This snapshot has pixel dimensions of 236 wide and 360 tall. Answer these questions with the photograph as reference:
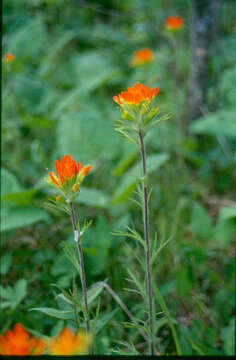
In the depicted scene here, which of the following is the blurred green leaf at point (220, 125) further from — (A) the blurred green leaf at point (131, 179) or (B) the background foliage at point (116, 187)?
(A) the blurred green leaf at point (131, 179)

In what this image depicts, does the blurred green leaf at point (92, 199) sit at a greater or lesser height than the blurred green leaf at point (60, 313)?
greater

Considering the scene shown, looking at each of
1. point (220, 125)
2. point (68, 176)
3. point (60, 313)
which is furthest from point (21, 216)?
point (220, 125)

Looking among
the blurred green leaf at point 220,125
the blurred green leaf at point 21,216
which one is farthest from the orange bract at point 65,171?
the blurred green leaf at point 220,125

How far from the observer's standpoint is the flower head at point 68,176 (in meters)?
0.64

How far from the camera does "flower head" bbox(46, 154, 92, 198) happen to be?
64 cm

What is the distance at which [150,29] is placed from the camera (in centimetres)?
301

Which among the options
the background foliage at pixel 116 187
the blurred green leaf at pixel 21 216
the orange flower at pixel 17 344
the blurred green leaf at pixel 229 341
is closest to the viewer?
the orange flower at pixel 17 344

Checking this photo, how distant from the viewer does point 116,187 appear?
1758 mm

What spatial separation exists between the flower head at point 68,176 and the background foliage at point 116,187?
6.9 inches

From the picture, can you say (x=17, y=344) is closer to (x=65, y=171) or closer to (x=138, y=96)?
(x=65, y=171)

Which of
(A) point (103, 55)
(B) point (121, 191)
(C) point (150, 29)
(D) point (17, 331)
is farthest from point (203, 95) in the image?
(D) point (17, 331)

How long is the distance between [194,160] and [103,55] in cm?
135

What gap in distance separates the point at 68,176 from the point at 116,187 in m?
1.12

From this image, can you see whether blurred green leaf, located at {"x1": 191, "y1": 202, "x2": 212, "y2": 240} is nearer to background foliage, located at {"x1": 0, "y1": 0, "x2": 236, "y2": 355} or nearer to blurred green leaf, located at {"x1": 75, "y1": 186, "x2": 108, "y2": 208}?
background foliage, located at {"x1": 0, "y1": 0, "x2": 236, "y2": 355}
